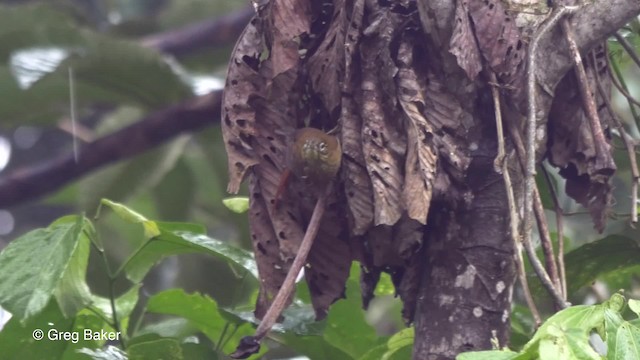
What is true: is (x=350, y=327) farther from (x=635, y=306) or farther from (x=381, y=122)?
(x=635, y=306)

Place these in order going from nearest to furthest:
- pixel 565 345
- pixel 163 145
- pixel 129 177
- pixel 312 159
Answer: pixel 565 345
pixel 312 159
pixel 163 145
pixel 129 177

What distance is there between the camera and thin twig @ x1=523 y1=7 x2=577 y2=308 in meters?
1.07

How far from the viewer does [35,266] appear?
1.28 metres

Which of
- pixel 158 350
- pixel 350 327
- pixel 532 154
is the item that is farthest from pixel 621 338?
pixel 350 327

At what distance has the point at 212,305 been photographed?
153 centimetres

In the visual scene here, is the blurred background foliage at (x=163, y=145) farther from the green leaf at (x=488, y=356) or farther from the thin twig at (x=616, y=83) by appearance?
the green leaf at (x=488, y=356)

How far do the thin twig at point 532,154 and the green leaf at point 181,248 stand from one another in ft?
1.42

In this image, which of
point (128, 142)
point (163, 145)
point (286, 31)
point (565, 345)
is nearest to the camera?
point (565, 345)

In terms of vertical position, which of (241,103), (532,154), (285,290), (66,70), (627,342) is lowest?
(627,342)

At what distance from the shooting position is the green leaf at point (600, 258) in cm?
154

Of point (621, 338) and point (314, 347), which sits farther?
point (314, 347)

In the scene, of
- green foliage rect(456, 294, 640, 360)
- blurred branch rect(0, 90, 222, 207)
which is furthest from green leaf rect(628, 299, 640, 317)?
blurred branch rect(0, 90, 222, 207)

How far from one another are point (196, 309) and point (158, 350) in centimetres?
21

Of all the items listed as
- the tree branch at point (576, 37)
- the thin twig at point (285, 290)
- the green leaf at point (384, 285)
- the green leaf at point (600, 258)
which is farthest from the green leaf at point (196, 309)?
the tree branch at point (576, 37)
